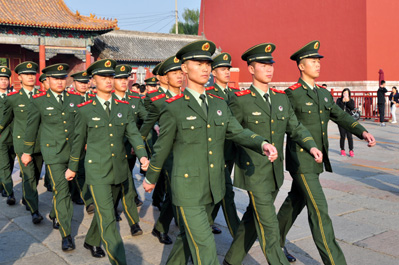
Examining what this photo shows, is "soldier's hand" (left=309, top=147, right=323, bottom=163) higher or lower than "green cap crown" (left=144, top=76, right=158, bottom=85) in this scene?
lower

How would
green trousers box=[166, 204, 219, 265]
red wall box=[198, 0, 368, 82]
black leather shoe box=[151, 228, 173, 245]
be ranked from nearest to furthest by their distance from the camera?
green trousers box=[166, 204, 219, 265] < black leather shoe box=[151, 228, 173, 245] < red wall box=[198, 0, 368, 82]

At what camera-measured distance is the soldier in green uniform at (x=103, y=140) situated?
167 inches

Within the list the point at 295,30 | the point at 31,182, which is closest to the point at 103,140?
the point at 31,182

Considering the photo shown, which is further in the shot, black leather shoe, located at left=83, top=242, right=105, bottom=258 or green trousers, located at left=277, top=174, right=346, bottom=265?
black leather shoe, located at left=83, top=242, right=105, bottom=258

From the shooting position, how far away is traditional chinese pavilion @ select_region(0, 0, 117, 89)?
77.1 ft

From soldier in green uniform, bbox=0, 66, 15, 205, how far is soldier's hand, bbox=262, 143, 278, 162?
4.97 meters

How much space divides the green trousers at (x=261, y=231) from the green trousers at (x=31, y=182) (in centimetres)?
307

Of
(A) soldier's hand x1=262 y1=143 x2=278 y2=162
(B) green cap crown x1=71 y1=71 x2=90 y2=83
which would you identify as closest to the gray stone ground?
(A) soldier's hand x1=262 y1=143 x2=278 y2=162

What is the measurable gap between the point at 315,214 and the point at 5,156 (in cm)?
515

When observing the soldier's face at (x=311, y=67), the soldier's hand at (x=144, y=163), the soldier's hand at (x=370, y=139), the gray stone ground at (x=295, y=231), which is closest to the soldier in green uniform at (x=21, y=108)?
the gray stone ground at (x=295, y=231)

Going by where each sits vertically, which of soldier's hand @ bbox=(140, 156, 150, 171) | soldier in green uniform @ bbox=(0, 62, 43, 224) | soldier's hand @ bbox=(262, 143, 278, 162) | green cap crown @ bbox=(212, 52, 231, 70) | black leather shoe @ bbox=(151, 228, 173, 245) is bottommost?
black leather shoe @ bbox=(151, 228, 173, 245)

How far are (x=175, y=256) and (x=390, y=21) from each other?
24091 millimetres

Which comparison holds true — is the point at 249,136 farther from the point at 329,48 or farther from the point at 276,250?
the point at 329,48

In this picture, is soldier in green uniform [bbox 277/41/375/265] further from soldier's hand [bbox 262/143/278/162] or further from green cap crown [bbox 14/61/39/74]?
green cap crown [bbox 14/61/39/74]
